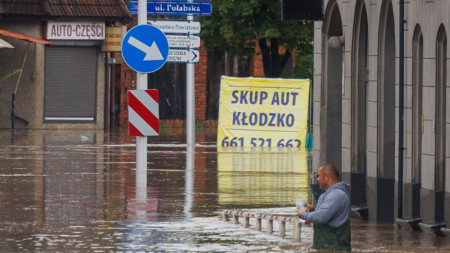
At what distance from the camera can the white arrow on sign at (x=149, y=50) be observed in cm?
1994

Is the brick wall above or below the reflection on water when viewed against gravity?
above

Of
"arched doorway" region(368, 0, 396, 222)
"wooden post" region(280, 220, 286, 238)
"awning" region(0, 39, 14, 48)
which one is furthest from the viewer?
"awning" region(0, 39, 14, 48)

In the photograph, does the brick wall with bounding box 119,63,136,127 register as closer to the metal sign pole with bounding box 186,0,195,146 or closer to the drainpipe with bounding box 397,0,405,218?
the metal sign pole with bounding box 186,0,195,146

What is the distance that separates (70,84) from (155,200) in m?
27.4

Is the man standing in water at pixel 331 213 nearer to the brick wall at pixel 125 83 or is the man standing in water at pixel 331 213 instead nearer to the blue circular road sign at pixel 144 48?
the blue circular road sign at pixel 144 48

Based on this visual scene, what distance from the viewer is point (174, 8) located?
99.0ft

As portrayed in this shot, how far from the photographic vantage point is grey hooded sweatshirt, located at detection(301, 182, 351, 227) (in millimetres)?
11219

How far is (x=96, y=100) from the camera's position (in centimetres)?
4469

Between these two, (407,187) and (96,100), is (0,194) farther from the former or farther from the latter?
(96,100)

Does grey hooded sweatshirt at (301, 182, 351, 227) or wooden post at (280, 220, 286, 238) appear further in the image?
wooden post at (280, 220, 286, 238)

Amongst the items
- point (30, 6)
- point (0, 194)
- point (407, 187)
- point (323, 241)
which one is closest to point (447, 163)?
point (407, 187)

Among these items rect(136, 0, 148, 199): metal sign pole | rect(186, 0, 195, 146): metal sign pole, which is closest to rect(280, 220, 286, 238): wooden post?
rect(136, 0, 148, 199): metal sign pole

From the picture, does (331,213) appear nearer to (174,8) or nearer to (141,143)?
(141,143)

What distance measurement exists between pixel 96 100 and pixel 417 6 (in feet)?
100
